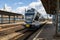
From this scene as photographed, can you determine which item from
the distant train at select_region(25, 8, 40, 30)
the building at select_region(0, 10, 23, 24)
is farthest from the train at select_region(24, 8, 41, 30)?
the building at select_region(0, 10, 23, 24)

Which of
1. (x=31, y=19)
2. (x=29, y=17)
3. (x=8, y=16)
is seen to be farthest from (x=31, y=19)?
(x=8, y=16)

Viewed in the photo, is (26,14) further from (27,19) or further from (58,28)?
(58,28)

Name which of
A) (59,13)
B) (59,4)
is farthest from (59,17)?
(59,4)

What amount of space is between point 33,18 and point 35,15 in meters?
0.77

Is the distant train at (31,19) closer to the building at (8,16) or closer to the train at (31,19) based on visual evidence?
the train at (31,19)

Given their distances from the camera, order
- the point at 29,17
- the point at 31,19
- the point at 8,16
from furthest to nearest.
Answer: the point at 8,16
the point at 29,17
the point at 31,19

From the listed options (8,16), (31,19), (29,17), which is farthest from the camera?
(8,16)

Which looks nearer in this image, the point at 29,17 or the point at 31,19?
the point at 31,19

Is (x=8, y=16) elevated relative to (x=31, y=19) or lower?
elevated

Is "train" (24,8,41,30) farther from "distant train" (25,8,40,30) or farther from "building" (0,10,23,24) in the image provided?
"building" (0,10,23,24)

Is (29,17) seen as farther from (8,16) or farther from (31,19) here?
(8,16)

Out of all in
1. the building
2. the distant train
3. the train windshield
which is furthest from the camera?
the building

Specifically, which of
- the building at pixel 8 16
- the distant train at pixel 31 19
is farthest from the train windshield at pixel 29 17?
the building at pixel 8 16

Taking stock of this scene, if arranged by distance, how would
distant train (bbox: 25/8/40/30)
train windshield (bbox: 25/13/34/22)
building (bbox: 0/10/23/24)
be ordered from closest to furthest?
distant train (bbox: 25/8/40/30) < train windshield (bbox: 25/13/34/22) < building (bbox: 0/10/23/24)
